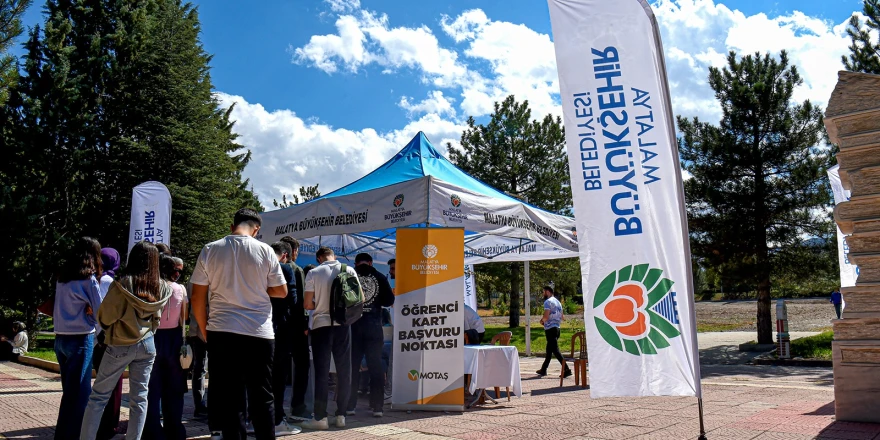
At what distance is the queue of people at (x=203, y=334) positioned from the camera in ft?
14.6

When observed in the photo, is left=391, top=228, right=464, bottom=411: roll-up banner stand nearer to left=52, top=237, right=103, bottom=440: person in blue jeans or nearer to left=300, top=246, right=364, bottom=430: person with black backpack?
left=300, top=246, right=364, bottom=430: person with black backpack

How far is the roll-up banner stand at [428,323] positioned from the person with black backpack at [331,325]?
0.95 metres

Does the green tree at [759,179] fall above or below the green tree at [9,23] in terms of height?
below

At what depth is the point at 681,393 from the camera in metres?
4.73

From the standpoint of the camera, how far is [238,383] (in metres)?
4.41

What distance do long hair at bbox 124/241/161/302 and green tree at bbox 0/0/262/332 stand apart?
17.9 m

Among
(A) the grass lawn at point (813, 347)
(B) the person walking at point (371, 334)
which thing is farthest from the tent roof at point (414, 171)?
(A) the grass lawn at point (813, 347)

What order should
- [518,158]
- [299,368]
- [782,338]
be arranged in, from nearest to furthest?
[299,368] < [782,338] < [518,158]

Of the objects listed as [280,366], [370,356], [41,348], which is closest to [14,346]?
[41,348]

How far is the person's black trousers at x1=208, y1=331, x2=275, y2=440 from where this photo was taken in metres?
4.38

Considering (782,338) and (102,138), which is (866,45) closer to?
(782,338)

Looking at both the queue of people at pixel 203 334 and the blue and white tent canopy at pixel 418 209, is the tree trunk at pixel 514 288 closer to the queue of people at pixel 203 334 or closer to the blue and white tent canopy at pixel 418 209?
the blue and white tent canopy at pixel 418 209

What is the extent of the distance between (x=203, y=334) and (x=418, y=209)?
354cm

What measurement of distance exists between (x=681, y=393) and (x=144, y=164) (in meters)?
21.6
